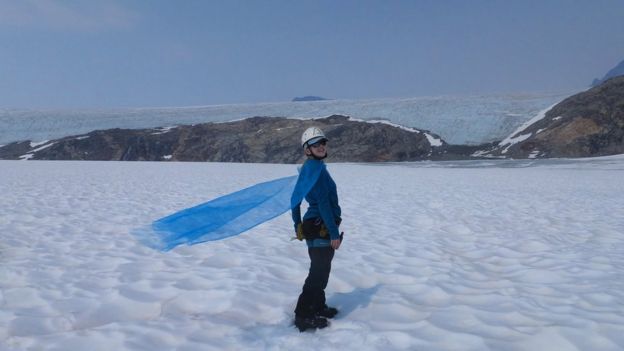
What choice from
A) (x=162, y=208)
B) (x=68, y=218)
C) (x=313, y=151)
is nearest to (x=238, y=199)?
(x=313, y=151)

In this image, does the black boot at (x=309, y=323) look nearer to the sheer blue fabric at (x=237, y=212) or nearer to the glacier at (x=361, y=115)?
the sheer blue fabric at (x=237, y=212)

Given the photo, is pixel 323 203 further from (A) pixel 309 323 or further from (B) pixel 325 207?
(A) pixel 309 323

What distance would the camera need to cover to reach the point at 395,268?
19.2 feet

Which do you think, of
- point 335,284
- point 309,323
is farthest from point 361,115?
point 309,323

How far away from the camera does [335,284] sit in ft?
17.1

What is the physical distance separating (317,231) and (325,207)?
8.0 inches

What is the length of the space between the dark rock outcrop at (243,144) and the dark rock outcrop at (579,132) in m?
5.13

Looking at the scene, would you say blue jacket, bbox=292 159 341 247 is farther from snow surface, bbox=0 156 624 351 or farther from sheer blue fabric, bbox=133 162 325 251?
snow surface, bbox=0 156 624 351

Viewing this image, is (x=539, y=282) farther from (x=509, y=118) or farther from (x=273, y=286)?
(x=509, y=118)

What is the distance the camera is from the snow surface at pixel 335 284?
3.65 meters

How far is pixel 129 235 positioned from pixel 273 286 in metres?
3.24

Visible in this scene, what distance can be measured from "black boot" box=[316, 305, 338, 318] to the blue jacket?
562 mm

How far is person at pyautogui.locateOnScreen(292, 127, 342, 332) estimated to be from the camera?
3.89 meters

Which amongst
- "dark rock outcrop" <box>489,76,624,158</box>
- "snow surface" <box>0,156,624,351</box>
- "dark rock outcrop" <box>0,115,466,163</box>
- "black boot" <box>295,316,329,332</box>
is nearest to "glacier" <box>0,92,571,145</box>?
"dark rock outcrop" <box>0,115,466,163</box>
